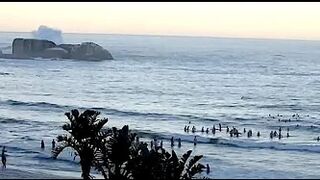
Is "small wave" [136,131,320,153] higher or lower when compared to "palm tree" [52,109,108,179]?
lower

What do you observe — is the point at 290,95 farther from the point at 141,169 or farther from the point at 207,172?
the point at 141,169

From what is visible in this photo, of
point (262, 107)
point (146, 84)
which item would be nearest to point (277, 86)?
point (146, 84)

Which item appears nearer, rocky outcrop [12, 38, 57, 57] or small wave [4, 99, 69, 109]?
small wave [4, 99, 69, 109]

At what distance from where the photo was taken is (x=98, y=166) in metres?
18.2

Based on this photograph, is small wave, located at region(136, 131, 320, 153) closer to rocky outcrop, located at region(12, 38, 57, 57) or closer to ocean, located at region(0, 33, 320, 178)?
ocean, located at region(0, 33, 320, 178)

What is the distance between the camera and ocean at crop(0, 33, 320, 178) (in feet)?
117

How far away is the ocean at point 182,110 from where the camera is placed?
35781 millimetres

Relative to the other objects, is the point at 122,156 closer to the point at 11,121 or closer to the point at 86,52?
the point at 11,121

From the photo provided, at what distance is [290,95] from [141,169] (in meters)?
68.9

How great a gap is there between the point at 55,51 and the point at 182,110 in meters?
103

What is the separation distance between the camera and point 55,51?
16188 cm

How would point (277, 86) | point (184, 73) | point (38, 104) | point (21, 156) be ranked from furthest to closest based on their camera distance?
1. point (184, 73)
2. point (277, 86)
3. point (38, 104)
4. point (21, 156)

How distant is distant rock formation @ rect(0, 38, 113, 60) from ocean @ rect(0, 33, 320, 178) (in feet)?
→ 101

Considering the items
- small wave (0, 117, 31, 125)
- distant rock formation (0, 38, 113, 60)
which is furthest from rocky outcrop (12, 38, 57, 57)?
small wave (0, 117, 31, 125)
